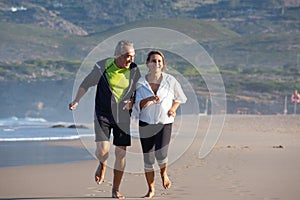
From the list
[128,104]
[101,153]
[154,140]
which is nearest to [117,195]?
[101,153]

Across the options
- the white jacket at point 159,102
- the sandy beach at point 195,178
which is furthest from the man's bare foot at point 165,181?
the white jacket at point 159,102

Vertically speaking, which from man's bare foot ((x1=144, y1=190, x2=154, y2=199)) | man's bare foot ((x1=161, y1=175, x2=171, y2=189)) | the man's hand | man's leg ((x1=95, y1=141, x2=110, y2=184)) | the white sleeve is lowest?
man's bare foot ((x1=144, y1=190, x2=154, y2=199))

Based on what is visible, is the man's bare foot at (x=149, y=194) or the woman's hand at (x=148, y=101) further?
the man's bare foot at (x=149, y=194)

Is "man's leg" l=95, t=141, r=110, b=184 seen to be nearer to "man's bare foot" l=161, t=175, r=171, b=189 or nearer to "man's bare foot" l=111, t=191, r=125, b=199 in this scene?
"man's bare foot" l=111, t=191, r=125, b=199

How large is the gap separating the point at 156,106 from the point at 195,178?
2243mm

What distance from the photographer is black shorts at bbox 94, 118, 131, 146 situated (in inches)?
411

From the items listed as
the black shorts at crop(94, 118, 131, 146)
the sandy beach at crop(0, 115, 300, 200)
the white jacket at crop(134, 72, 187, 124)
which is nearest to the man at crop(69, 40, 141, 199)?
the black shorts at crop(94, 118, 131, 146)

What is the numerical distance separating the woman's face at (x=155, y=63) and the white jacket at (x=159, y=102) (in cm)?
11

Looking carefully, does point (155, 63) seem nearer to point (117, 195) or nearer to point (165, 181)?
point (165, 181)

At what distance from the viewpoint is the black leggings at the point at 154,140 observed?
10.4m

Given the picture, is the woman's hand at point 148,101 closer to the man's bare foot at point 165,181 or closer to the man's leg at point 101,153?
the man's leg at point 101,153

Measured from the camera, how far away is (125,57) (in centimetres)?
1040

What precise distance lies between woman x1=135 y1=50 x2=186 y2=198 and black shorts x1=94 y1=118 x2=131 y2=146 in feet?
0.54

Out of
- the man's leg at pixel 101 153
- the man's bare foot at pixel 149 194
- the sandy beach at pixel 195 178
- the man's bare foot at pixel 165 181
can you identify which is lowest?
the sandy beach at pixel 195 178
